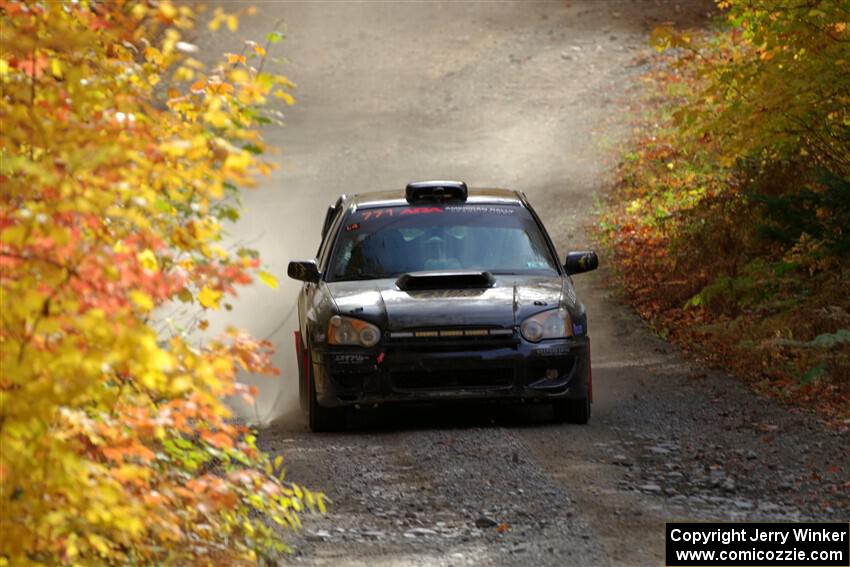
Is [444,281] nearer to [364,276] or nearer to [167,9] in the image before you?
[364,276]

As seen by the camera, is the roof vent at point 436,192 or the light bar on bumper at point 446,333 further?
the roof vent at point 436,192

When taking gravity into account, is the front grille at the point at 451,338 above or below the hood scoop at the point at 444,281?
below

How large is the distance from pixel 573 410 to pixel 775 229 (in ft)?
15.0

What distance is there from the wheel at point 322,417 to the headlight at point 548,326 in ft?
5.15

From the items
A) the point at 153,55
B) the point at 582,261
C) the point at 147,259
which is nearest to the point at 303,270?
the point at 582,261

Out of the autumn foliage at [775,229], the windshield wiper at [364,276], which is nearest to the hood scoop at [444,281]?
the windshield wiper at [364,276]

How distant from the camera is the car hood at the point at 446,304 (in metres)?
10.4

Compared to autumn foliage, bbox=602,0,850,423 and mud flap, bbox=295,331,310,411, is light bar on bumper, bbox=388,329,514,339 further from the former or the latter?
autumn foliage, bbox=602,0,850,423

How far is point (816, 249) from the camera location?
14125mm

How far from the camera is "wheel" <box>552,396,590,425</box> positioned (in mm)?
10750

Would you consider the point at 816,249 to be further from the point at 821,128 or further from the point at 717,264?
the point at 717,264

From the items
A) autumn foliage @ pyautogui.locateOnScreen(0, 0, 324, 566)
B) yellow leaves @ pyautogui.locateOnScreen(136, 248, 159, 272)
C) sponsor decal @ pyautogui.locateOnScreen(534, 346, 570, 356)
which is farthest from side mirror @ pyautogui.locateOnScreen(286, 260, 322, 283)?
yellow leaves @ pyautogui.locateOnScreen(136, 248, 159, 272)

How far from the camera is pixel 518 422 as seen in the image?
10.9 m

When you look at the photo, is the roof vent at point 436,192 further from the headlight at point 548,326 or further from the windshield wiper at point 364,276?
the headlight at point 548,326
